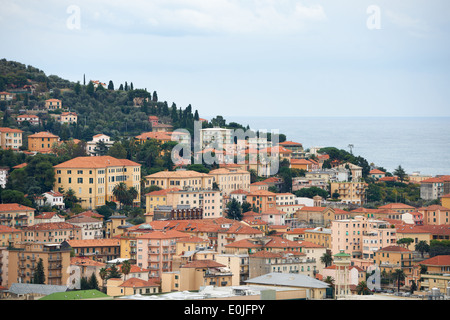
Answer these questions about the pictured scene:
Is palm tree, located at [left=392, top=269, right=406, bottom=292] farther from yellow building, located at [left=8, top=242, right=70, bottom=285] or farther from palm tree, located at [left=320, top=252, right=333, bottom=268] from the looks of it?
yellow building, located at [left=8, top=242, right=70, bottom=285]

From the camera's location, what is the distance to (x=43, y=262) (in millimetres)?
35062

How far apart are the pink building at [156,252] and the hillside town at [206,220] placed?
0.14 feet

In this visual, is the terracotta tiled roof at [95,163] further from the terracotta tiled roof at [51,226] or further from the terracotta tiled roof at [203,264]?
the terracotta tiled roof at [203,264]

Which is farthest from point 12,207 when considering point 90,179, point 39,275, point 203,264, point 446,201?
point 446,201

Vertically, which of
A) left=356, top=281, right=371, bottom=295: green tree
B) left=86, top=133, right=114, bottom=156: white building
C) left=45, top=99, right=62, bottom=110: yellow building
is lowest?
left=356, top=281, right=371, bottom=295: green tree

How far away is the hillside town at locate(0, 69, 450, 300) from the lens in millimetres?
32781

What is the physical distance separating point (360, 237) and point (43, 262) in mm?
11982

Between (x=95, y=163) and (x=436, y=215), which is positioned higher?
(x=95, y=163)

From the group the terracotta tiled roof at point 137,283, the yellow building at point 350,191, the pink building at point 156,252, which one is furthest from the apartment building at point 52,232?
the yellow building at point 350,191

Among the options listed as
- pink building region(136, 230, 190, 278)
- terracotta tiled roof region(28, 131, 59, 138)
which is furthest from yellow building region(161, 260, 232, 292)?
terracotta tiled roof region(28, 131, 59, 138)

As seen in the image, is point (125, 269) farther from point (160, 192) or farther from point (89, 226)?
point (160, 192)

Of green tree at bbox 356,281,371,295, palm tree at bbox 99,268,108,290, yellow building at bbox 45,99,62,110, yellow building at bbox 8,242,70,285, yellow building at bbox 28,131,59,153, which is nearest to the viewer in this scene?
green tree at bbox 356,281,371,295

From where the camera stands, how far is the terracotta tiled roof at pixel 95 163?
46.7 metres

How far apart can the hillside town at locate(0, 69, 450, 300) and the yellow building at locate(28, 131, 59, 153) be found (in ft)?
0.26
